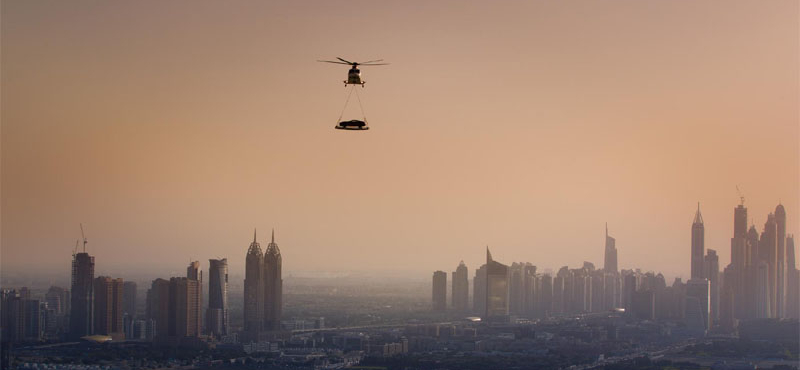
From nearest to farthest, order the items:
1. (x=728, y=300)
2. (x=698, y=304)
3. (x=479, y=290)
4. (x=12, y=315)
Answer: (x=12, y=315) < (x=698, y=304) < (x=728, y=300) < (x=479, y=290)

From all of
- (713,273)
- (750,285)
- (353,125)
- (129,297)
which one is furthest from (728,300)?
(353,125)

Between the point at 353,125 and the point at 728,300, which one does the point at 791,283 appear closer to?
the point at 728,300

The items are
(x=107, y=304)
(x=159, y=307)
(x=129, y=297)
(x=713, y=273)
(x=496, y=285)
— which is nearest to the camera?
(x=107, y=304)

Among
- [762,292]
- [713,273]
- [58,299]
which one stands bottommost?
[58,299]

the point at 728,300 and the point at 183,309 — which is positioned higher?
the point at 728,300

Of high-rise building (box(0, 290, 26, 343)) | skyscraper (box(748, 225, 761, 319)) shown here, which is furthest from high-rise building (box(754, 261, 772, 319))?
high-rise building (box(0, 290, 26, 343))

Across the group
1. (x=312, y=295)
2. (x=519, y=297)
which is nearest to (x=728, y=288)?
(x=519, y=297)

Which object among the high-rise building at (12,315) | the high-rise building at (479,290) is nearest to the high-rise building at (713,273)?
the high-rise building at (479,290)

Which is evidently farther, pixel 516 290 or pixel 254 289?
pixel 516 290
